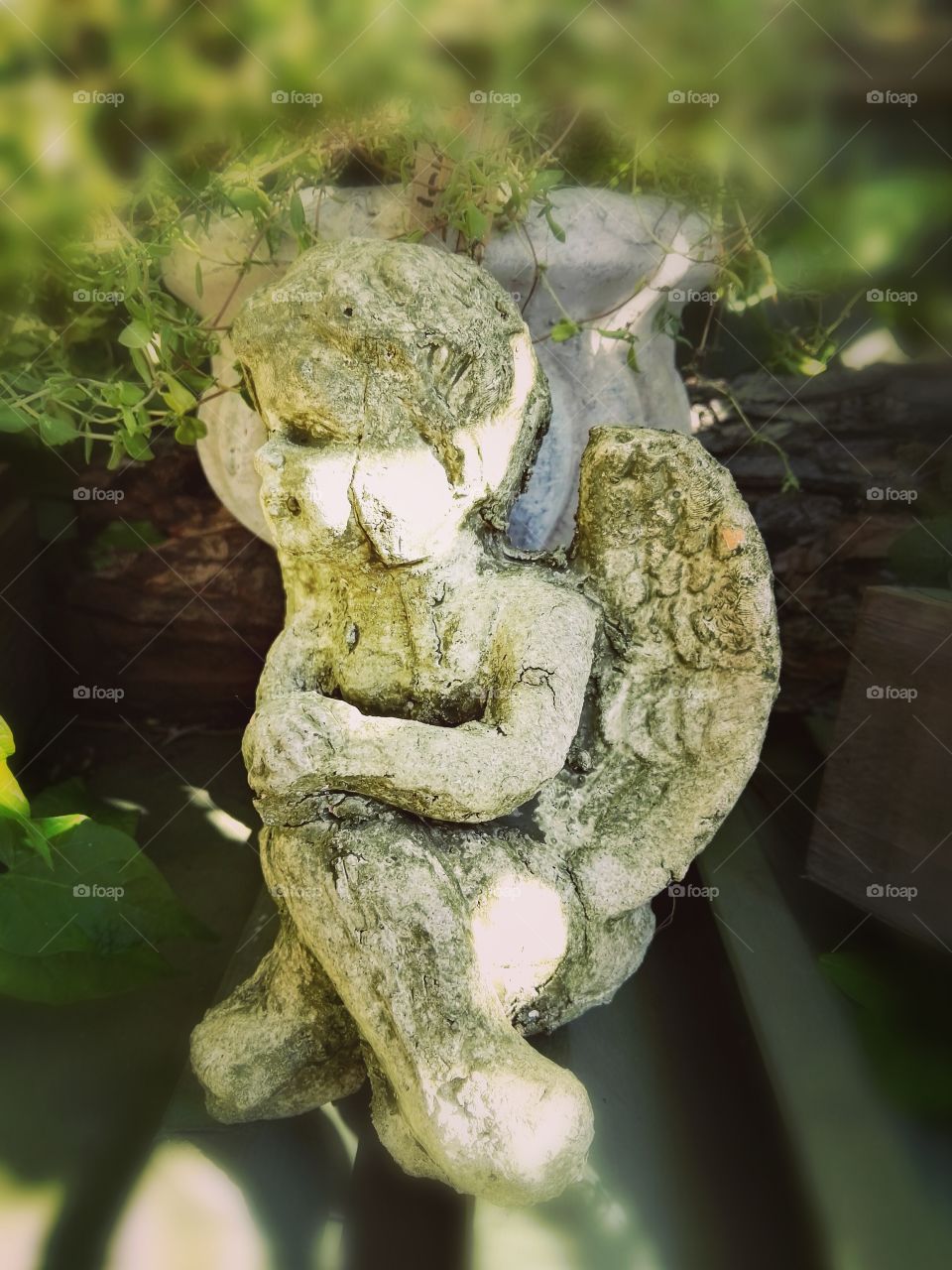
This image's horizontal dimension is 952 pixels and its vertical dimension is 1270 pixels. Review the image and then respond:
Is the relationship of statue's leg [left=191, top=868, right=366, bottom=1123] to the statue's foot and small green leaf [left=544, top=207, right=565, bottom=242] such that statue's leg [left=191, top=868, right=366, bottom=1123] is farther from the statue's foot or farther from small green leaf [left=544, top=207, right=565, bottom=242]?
small green leaf [left=544, top=207, right=565, bottom=242]

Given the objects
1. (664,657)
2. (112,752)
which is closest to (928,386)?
(664,657)

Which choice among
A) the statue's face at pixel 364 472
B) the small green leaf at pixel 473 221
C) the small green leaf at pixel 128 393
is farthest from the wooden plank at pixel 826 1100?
the small green leaf at pixel 128 393

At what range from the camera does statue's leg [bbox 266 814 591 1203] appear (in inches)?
37.3

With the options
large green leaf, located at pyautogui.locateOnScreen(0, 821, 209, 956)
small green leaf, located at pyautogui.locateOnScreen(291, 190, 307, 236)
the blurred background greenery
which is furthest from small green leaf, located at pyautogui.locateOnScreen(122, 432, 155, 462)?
large green leaf, located at pyautogui.locateOnScreen(0, 821, 209, 956)

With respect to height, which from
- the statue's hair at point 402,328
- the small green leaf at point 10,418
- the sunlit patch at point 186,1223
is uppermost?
the statue's hair at point 402,328

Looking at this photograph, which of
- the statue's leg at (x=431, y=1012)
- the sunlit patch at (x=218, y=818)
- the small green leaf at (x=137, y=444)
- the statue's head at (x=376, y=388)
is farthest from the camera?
the sunlit patch at (x=218, y=818)

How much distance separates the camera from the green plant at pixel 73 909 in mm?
1346

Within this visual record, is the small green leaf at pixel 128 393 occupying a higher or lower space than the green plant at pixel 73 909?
higher

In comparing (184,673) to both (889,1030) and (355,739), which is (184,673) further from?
(889,1030)

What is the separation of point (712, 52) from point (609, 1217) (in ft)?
4.88

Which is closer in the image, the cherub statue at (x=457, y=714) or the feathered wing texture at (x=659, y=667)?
the cherub statue at (x=457, y=714)

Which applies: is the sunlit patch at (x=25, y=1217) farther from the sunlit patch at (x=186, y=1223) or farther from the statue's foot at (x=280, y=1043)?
the statue's foot at (x=280, y=1043)

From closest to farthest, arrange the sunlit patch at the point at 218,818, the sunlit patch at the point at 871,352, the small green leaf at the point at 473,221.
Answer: the small green leaf at the point at 473,221 → the sunlit patch at the point at 871,352 → the sunlit patch at the point at 218,818

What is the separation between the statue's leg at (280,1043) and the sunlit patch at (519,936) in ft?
0.66
